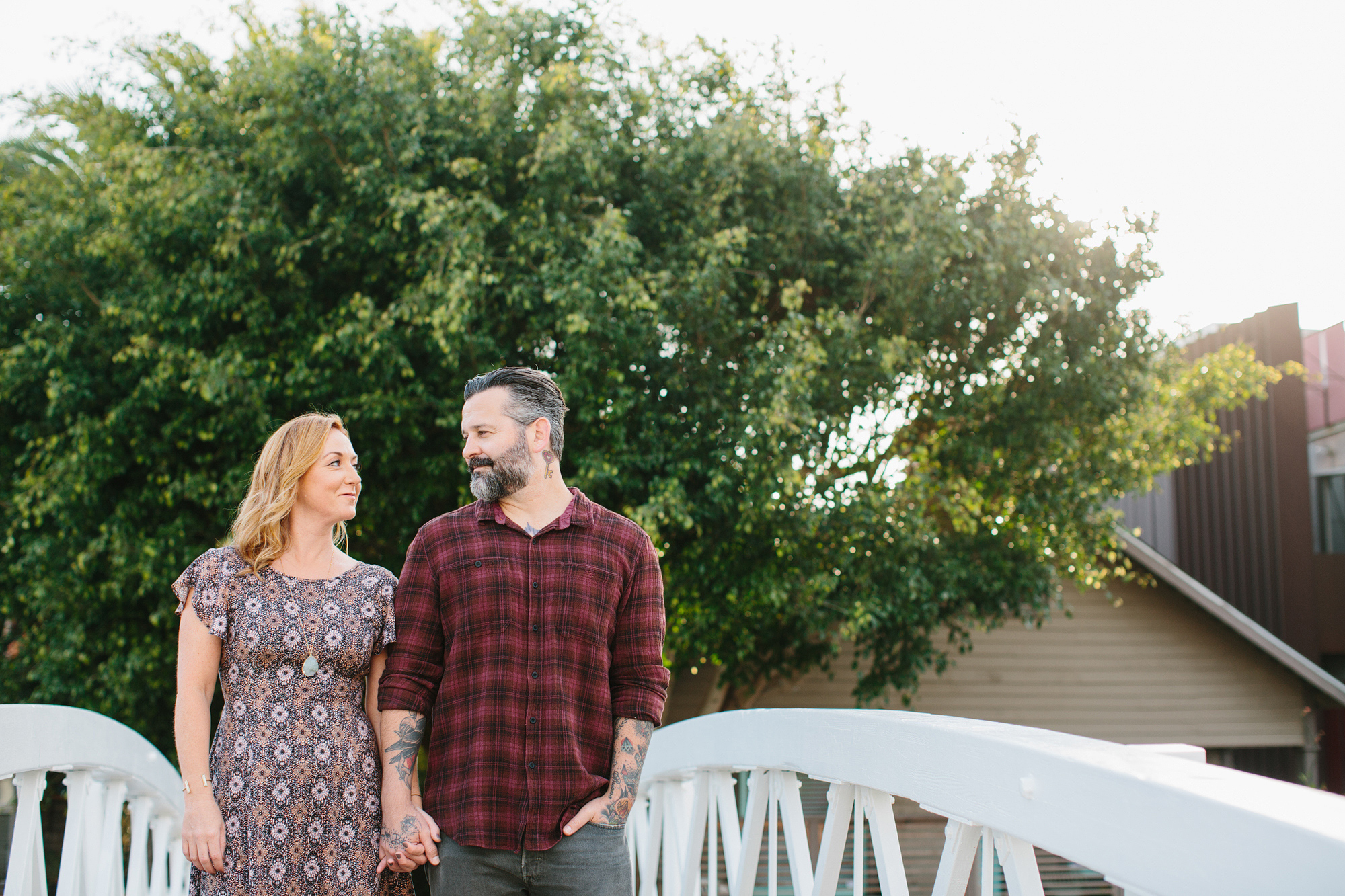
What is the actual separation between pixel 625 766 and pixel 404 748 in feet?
1.58

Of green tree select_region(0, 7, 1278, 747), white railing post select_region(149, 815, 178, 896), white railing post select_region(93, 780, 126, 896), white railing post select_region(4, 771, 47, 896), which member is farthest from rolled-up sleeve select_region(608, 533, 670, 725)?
green tree select_region(0, 7, 1278, 747)

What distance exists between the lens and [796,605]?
24.5 feet

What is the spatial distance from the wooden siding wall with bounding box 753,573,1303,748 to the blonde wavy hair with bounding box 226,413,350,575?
32.9ft

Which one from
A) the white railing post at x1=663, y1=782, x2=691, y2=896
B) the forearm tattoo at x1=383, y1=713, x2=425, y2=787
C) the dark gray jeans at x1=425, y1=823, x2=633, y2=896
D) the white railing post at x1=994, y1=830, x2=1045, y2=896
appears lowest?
the white railing post at x1=663, y1=782, x2=691, y2=896

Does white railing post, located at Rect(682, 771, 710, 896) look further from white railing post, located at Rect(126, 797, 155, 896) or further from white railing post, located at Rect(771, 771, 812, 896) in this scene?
white railing post, located at Rect(126, 797, 155, 896)

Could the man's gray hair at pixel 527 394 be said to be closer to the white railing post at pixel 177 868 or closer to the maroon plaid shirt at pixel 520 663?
the maroon plaid shirt at pixel 520 663

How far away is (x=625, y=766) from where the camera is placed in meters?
2.08

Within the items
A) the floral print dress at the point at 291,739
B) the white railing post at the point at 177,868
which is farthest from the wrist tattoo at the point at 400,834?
the white railing post at the point at 177,868

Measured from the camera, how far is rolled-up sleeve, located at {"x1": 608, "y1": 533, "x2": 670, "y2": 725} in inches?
83.7

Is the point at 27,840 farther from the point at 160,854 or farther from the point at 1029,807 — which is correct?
the point at 1029,807

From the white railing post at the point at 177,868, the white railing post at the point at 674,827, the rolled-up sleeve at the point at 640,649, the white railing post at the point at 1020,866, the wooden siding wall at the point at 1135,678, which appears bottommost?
the wooden siding wall at the point at 1135,678

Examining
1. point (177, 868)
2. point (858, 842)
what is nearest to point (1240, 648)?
point (177, 868)

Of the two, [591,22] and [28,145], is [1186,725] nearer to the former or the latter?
[591,22]

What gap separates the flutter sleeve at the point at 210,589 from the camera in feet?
7.24
